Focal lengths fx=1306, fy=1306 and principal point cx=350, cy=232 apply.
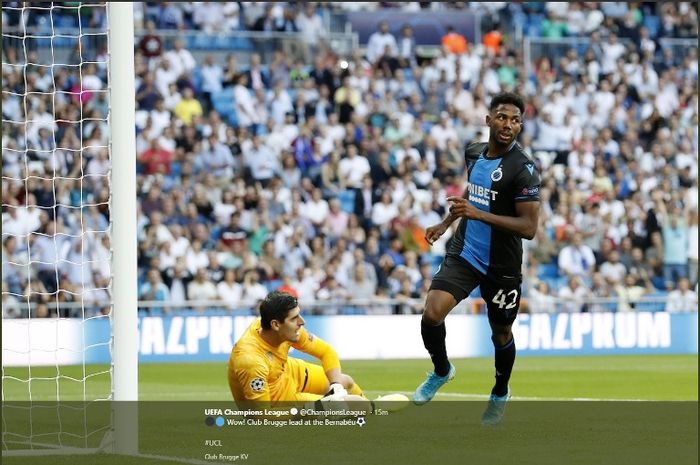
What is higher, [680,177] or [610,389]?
[680,177]

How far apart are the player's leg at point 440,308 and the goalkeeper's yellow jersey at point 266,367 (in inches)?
31.4

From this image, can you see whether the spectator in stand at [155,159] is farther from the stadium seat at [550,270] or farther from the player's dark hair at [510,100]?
the player's dark hair at [510,100]

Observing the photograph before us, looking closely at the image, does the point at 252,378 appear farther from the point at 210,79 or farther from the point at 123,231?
the point at 210,79

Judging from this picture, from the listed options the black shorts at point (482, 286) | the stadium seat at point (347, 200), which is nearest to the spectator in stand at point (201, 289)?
the stadium seat at point (347, 200)

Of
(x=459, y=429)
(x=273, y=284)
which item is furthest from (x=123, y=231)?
(x=273, y=284)

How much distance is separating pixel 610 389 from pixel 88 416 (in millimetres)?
6340

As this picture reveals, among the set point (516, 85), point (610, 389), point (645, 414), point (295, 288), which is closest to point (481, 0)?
point (516, 85)

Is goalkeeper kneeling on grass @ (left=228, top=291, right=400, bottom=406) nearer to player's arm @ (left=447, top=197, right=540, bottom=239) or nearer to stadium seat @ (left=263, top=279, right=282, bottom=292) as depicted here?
player's arm @ (left=447, top=197, right=540, bottom=239)

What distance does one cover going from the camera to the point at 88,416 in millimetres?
10297

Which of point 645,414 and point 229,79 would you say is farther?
point 229,79

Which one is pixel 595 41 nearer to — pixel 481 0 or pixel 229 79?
pixel 481 0

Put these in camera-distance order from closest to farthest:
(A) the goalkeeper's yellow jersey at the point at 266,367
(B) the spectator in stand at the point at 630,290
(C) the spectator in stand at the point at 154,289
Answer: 1. (A) the goalkeeper's yellow jersey at the point at 266,367
2. (C) the spectator in stand at the point at 154,289
3. (B) the spectator in stand at the point at 630,290

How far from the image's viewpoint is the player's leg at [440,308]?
947 cm

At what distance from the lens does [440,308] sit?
9453 mm
